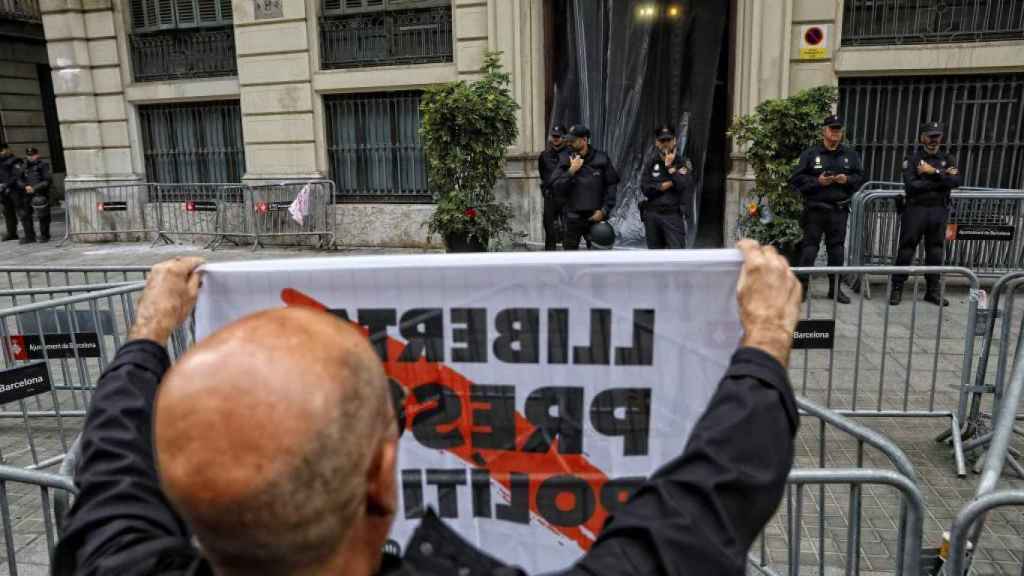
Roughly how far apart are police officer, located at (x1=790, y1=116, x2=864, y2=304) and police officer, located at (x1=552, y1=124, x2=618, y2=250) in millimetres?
2376

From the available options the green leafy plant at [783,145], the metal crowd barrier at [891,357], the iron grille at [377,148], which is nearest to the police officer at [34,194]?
the iron grille at [377,148]

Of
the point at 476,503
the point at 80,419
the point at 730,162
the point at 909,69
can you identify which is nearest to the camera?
the point at 476,503

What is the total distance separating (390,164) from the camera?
12945 millimetres

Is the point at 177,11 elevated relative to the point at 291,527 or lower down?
elevated

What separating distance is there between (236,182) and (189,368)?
14.2 metres

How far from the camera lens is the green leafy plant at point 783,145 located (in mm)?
8555

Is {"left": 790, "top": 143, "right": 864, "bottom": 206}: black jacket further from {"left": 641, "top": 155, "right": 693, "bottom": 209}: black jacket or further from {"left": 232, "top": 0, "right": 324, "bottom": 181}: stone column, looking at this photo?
{"left": 232, "top": 0, "right": 324, "bottom": 181}: stone column

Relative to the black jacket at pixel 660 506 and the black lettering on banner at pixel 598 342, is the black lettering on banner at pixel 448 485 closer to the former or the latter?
the black lettering on banner at pixel 598 342

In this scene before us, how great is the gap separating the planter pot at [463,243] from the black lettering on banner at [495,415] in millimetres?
8022

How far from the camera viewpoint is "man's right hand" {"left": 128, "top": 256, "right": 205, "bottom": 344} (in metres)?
1.71

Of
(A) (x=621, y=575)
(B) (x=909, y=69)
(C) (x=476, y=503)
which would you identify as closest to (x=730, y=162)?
(B) (x=909, y=69)

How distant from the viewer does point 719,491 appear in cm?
119

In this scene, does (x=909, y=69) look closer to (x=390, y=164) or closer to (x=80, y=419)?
(x=390, y=164)

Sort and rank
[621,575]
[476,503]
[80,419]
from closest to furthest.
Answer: [621,575]
[476,503]
[80,419]
